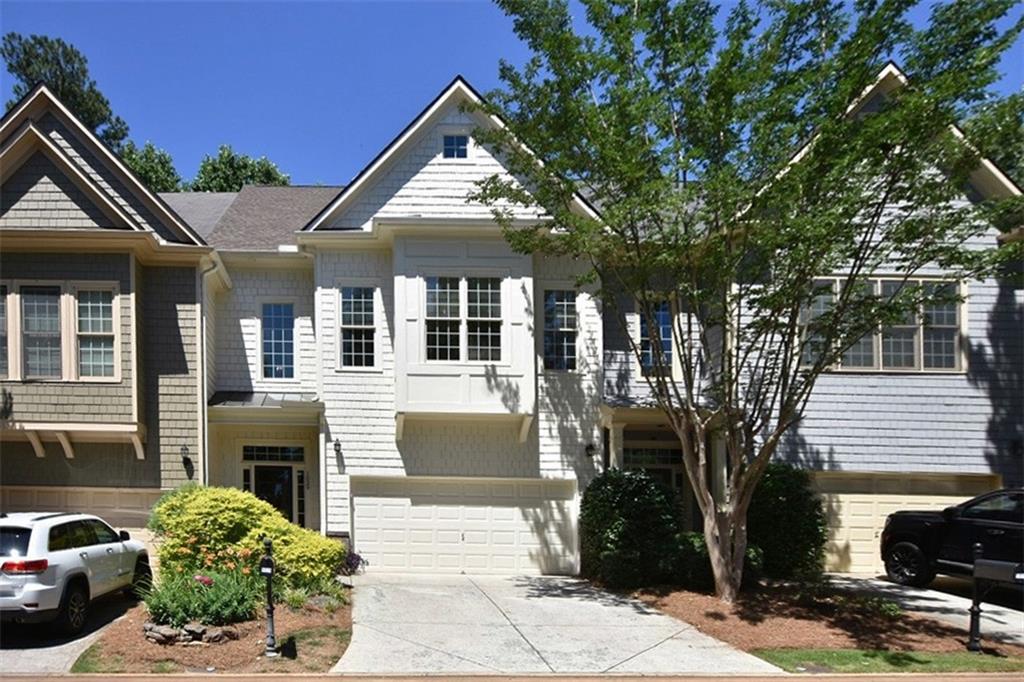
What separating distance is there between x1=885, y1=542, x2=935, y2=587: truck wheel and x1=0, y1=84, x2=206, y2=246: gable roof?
15.2 m

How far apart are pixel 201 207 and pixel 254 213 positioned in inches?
88.5

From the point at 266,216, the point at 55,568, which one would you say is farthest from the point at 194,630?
the point at 266,216

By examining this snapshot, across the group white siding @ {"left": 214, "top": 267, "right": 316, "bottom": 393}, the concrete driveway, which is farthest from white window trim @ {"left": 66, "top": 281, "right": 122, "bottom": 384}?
the concrete driveway

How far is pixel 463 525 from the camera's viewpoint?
14.7 m

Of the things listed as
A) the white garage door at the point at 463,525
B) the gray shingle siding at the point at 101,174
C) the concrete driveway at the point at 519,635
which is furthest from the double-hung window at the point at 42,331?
the concrete driveway at the point at 519,635

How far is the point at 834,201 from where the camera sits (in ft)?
33.4

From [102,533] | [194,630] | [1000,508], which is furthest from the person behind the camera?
[1000,508]

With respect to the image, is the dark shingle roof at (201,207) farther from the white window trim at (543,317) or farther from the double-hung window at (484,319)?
the white window trim at (543,317)

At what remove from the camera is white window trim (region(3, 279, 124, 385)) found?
13602mm

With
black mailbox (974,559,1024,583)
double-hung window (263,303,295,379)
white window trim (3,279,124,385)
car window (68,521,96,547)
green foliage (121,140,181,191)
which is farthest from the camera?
green foliage (121,140,181,191)

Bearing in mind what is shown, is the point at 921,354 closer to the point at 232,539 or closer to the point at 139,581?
the point at 232,539

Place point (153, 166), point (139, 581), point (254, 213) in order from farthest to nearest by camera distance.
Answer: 1. point (153, 166)
2. point (254, 213)
3. point (139, 581)

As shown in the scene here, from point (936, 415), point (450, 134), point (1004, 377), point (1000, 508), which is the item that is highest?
point (450, 134)

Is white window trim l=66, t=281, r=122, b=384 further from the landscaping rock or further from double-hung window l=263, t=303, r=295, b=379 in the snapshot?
the landscaping rock
